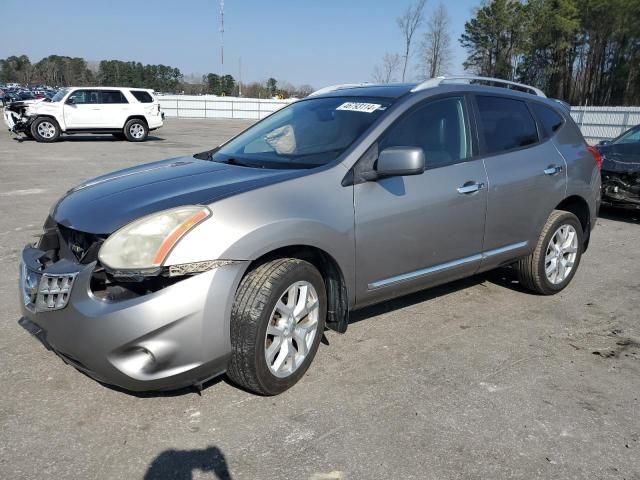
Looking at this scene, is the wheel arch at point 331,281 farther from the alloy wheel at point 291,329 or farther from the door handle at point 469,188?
the door handle at point 469,188

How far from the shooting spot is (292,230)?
291 centimetres

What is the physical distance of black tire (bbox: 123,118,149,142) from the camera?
1938cm

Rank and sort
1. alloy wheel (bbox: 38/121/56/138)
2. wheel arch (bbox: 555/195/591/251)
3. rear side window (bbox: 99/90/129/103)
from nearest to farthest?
wheel arch (bbox: 555/195/591/251) → alloy wheel (bbox: 38/121/56/138) → rear side window (bbox: 99/90/129/103)

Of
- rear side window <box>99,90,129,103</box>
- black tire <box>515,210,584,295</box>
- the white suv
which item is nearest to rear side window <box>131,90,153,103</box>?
the white suv

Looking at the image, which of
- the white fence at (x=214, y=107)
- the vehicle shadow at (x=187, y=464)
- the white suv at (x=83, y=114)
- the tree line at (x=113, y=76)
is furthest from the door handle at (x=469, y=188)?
the tree line at (x=113, y=76)

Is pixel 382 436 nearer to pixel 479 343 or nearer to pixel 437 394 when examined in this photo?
pixel 437 394

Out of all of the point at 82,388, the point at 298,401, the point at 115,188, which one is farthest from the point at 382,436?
the point at 115,188

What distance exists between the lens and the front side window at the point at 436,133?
11.7 feet

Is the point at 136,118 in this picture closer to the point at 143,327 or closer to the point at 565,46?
the point at 143,327

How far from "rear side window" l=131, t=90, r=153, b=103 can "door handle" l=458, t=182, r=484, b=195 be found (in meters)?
17.9

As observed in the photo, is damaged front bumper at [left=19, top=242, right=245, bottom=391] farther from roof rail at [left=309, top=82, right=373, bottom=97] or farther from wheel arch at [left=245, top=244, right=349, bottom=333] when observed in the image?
roof rail at [left=309, top=82, right=373, bottom=97]

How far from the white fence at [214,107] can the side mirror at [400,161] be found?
3787 centimetres

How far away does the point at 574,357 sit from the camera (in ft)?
12.0

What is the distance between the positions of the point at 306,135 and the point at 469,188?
3.91 ft
